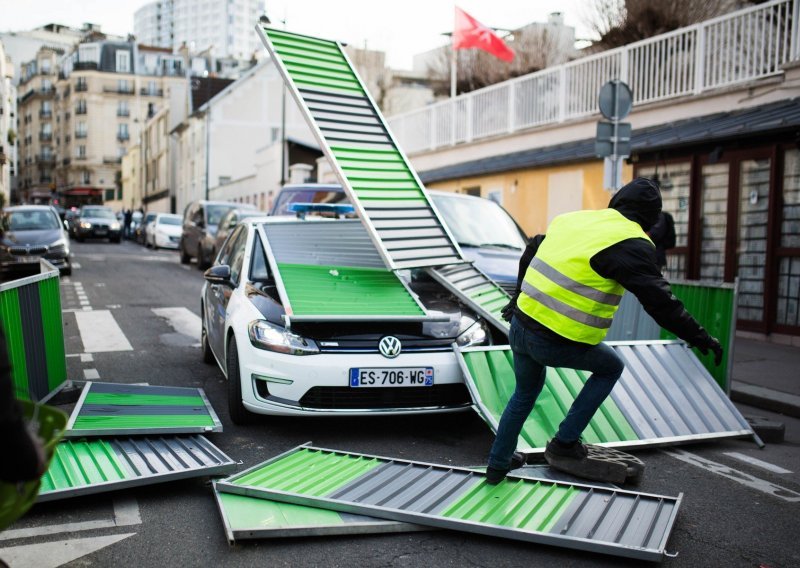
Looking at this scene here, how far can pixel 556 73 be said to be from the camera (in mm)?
18422

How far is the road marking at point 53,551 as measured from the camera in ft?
12.1

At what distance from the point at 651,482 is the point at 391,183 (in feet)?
14.6

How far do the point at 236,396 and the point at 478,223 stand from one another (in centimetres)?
468

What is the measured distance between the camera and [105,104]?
10294 cm

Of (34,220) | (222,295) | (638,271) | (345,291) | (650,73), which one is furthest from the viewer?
(34,220)

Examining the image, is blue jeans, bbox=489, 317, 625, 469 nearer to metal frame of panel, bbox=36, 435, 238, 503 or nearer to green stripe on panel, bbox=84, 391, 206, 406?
metal frame of panel, bbox=36, 435, 238, 503

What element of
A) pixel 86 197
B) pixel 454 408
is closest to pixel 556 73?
pixel 454 408

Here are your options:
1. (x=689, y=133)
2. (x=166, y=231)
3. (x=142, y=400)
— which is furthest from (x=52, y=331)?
(x=166, y=231)

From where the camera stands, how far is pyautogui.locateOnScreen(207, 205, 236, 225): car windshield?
22392 millimetres

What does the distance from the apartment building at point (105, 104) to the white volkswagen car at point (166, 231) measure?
72400 millimetres

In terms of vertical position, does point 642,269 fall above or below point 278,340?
above

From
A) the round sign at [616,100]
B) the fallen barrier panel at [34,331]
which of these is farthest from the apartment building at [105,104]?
the fallen barrier panel at [34,331]

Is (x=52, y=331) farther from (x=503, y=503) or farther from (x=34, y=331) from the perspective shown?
(x=503, y=503)

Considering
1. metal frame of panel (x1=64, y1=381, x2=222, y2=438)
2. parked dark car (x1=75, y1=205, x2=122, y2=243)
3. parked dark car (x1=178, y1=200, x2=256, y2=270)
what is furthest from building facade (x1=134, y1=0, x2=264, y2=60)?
metal frame of panel (x1=64, y1=381, x2=222, y2=438)
